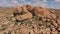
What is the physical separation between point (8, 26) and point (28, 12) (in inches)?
153

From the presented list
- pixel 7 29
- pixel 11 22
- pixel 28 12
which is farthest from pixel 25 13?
pixel 7 29

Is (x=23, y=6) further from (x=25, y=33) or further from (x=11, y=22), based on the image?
(x=25, y=33)

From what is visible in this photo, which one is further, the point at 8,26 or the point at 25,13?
the point at 25,13

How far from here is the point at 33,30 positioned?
21.6m

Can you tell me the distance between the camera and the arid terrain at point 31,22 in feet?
71.2

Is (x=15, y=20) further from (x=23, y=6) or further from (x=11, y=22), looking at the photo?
(x=23, y=6)

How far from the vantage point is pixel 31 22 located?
23875 millimetres

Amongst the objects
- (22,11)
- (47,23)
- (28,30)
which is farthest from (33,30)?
(22,11)

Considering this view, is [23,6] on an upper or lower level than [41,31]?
upper

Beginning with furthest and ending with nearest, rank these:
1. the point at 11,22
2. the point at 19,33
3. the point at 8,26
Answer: the point at 11,22
the point at 8,26
the point at 19,33

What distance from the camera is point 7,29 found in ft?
73.6

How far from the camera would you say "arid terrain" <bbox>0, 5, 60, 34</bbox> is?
21.7 m

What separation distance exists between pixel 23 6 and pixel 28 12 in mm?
1421

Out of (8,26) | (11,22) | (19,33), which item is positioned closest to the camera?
(19,33)
